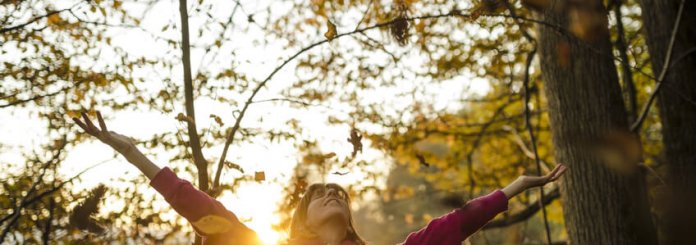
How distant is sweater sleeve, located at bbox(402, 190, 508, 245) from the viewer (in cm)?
289

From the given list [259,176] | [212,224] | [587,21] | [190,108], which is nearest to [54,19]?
[190,108]

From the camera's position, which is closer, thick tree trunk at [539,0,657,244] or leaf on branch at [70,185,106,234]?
leaf on branch at [70,185,106,234]

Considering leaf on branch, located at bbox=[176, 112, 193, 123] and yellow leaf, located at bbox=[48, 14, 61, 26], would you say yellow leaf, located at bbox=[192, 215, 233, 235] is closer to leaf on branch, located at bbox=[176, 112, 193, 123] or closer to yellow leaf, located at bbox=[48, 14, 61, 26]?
leaf on branch, located at bbox=[176, 112, 193, 123]

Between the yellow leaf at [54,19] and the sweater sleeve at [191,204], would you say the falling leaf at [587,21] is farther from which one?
the yellow leaf at [54,19]

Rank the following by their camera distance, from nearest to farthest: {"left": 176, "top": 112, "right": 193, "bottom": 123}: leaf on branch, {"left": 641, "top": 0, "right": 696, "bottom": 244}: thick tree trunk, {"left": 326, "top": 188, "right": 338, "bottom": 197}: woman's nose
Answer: {"left": 176, "top": 112, "right": 193, "bottom": 123}: leaf on branch
{"left": 326, "top": 188, "right": 338, "bottom": 197}: woman's nose
{"left": 641, "top": 0, "right": 696, "bottom": 244}: thick tree trunk

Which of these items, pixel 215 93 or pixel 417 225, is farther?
pixel 417 225

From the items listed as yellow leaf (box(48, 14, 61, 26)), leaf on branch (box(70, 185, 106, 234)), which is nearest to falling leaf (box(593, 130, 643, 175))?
leaf on branch (box(70, 185, 106, 234))

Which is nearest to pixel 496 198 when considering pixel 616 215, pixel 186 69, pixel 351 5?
pixel 616 215

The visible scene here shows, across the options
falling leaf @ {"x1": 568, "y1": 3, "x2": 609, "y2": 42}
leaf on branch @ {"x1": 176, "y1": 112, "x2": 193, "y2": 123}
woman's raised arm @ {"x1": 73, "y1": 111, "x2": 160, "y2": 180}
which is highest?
falling leaf @ {"x1": 568, "y1": 3, "x2": 609, "y2": 42}

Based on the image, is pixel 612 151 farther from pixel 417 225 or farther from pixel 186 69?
pixel 417 225

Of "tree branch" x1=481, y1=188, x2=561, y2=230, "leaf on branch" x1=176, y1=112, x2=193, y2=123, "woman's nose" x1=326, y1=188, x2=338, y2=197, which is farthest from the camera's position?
"tree branch" x1=481, y1=188, x2=561, y2=230

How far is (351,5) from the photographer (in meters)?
5.34

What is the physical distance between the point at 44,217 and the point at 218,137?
4.23 ft

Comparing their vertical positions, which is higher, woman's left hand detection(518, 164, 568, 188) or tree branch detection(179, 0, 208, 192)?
tree branch detection(179, 0, 208, 192)
